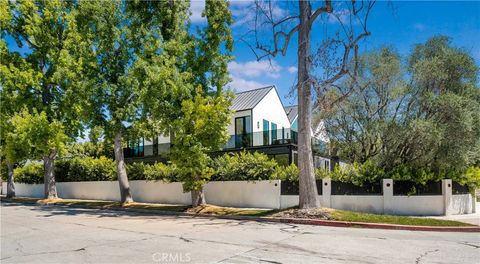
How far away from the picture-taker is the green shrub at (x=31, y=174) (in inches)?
1446

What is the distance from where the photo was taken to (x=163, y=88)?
19.3 m

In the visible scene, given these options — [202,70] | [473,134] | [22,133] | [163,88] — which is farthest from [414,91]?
[22,133]

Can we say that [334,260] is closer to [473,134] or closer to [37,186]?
[473,134]

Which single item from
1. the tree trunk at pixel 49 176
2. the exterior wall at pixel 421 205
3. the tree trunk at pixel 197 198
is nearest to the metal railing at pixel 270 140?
the tree trunk at pixel 197 198

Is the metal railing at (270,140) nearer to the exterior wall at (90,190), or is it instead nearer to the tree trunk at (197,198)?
the tree trunk at (197,198)

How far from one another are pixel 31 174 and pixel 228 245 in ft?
111

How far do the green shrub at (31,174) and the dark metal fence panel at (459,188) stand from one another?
33467mm

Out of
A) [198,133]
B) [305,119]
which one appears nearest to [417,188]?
[305,119]

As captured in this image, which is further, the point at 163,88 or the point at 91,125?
the point at 91,125

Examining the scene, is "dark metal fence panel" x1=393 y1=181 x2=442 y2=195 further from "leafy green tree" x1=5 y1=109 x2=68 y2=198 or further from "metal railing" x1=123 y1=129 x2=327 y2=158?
"leafy green tree" x1=5 y1=109 x2=68 y2=198

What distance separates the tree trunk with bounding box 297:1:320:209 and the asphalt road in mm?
2771

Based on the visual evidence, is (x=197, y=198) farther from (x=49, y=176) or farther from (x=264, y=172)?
(x=49, y=176)

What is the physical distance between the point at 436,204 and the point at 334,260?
11899 millimetres

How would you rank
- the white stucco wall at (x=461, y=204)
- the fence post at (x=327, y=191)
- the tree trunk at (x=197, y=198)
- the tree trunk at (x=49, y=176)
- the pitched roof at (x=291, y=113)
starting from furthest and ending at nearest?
the pitched roof at (x=291, y=113) → the tree trunk at (x=49, y=176) → the tree trunk at (x=197, y=198) → the fence post at (x=327, y=191) → the white stucco wall at (x=461, y=204)
